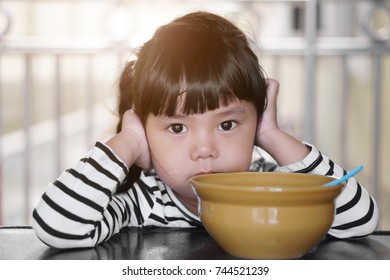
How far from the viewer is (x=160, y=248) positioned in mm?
722

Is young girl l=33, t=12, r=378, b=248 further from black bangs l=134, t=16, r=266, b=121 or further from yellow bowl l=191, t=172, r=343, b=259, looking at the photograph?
yellow bowl l=191, t=172, r=343, b=259

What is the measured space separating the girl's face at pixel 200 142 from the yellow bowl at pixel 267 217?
21 cm

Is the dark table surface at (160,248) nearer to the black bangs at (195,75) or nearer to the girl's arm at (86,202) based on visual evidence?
the girl's arm at (86,202)

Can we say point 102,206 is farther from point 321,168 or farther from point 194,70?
point 321,168

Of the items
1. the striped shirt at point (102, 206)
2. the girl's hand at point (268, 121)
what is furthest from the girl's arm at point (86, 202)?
the girl's hand at point (268, 121)

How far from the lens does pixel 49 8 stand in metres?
4.07

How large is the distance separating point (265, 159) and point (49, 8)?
321cm

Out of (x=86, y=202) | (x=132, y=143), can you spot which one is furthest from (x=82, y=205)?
(x=132, y=143)

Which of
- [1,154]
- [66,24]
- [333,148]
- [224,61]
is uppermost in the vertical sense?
[224,61]

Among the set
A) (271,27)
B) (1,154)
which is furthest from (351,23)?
(1,154)

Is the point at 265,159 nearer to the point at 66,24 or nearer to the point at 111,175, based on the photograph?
the point at 111,175

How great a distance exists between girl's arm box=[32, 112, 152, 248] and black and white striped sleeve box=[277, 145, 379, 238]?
0.90 ft

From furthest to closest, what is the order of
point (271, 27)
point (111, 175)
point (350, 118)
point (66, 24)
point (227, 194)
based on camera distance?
point (66, 24)
point (271, 27)
point (350, 118)
point (111, 175)
point (227, 194)

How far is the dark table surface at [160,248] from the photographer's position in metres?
0.69
